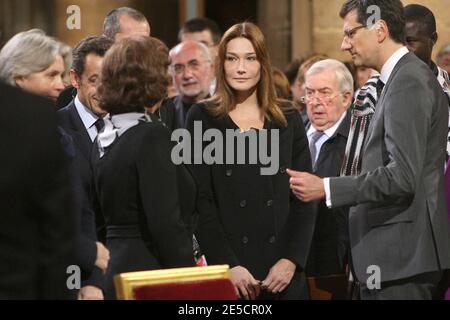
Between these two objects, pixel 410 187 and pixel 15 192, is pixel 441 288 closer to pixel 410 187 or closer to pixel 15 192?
pixel 410 187

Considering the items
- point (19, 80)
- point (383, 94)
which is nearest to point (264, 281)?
point (383, 94)

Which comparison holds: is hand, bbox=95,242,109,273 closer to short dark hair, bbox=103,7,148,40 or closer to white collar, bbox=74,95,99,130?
white collar, bbox=74,95,99,130

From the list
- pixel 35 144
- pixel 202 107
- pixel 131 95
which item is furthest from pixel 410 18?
pixel 35 144

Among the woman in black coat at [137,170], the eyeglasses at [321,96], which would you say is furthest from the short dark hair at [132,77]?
the eyeglasses at [321,96]

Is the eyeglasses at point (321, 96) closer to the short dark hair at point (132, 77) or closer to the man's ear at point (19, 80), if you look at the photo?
the short dark hair at point (132, 77)

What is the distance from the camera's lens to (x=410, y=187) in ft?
12.6

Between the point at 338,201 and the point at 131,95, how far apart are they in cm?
88

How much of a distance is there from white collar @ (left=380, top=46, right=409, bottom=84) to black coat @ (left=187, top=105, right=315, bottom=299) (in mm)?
651

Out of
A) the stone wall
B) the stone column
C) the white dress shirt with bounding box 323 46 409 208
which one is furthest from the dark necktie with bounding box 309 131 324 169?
the stone column

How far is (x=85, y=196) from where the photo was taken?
382cm

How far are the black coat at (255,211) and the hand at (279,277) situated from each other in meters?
0.03

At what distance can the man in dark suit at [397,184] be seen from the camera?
385 cm

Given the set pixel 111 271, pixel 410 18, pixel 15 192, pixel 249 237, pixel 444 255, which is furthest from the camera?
pixel 410 18

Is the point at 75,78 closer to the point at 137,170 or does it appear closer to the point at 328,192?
the point at 137,170
